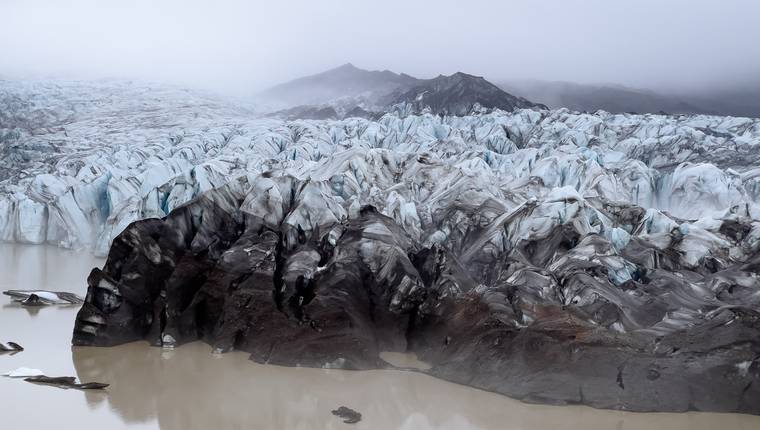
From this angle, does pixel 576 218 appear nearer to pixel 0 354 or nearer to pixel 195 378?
pixel 195 378

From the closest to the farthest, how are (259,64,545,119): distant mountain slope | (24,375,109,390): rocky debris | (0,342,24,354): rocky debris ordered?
(24,375,109,390): rocky debris, (0,342,24,354): rocky debris, (259,64,545,119): distant mountain slope

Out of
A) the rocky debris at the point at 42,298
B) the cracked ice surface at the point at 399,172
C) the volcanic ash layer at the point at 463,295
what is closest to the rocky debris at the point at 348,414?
the volcanic ash layer at the point at 463,295

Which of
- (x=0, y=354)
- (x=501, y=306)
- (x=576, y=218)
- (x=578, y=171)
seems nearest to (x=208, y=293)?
(x=0, y=354)

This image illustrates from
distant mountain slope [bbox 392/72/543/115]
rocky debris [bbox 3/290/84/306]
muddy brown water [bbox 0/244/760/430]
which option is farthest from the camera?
distant mountain slope [bbox 392/72/543/115]

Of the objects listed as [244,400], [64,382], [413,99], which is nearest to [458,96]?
[413,99]

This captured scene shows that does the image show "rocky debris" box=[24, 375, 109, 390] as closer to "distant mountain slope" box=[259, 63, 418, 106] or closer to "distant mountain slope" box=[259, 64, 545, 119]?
"distant mountain slope" box=[259, 64, 545, 119]

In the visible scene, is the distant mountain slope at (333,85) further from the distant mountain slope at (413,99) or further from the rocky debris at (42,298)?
the rocky debris at (42,298)

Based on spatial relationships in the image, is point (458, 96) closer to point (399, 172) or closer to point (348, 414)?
point (399, 172)

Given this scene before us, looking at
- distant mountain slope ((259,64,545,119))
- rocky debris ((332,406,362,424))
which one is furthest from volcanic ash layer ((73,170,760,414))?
distant mountain slope ((259,64,545,119))
